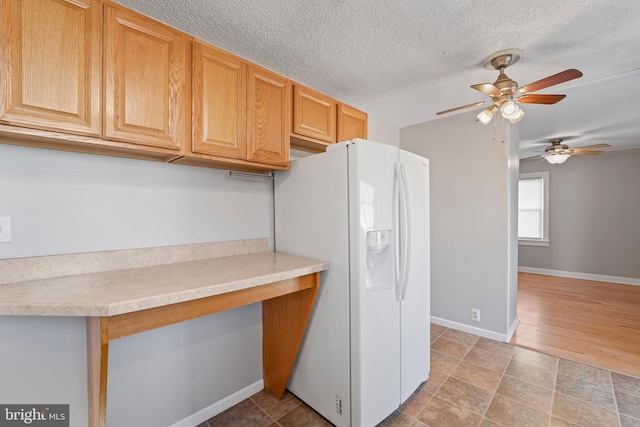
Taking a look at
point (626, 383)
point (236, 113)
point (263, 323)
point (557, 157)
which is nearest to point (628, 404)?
point (626, 383)

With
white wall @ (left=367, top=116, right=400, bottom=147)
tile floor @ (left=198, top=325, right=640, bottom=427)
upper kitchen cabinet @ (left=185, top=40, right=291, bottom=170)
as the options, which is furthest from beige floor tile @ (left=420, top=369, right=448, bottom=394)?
white wall @ (left=367, top=116, right=400, bottom=147)

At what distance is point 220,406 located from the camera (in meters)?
1.83

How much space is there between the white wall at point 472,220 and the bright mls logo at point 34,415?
3179 millimetres

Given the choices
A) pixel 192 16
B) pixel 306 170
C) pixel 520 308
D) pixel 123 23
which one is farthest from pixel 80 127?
pixel 520 308

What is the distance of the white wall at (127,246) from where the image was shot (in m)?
1.25

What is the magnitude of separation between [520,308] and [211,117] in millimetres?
4329

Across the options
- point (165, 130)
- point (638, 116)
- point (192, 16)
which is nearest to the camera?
point (165, 130)

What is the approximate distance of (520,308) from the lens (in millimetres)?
3662

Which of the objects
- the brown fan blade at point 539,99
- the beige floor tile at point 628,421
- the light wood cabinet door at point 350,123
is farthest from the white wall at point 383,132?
the beige floor tile at point 628,421

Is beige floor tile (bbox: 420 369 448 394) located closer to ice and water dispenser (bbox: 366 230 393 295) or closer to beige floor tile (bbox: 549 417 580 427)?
beige floor tile (bbox: 549 417 580 427)

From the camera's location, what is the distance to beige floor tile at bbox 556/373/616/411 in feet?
6.09

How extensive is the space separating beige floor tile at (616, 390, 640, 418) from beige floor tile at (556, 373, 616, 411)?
3 cm

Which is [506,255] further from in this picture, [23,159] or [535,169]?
[535,169]

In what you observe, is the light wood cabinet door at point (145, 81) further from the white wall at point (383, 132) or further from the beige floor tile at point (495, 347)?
the beige floor tile at point (495, 347)
